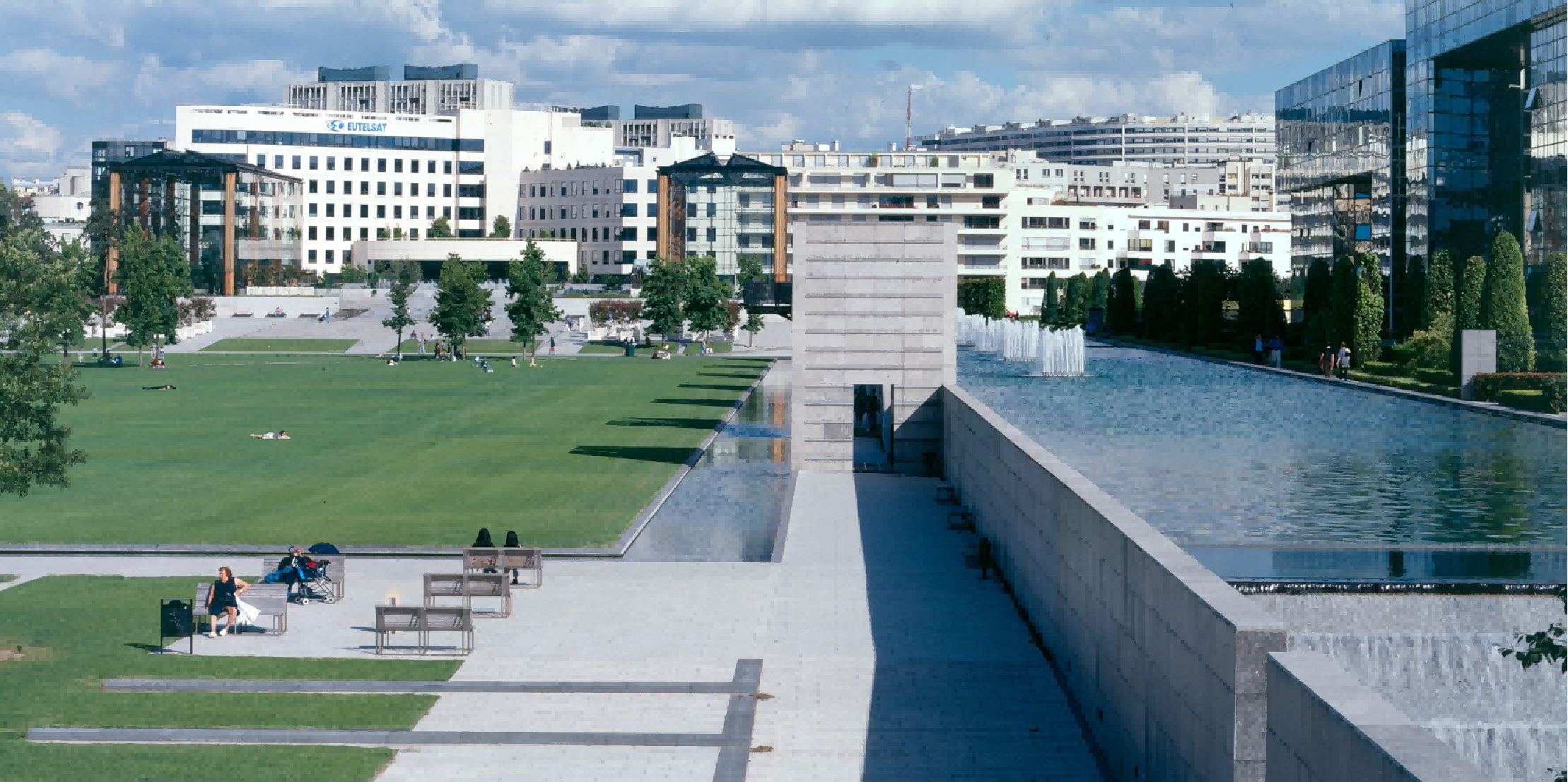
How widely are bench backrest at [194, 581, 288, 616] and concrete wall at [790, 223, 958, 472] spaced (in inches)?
835

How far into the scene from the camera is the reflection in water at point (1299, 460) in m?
30.0

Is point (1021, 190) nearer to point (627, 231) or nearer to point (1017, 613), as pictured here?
point (627, 231)

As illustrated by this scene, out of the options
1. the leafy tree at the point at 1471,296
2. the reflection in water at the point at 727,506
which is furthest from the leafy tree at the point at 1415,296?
the reflection in water at the point at 727,506

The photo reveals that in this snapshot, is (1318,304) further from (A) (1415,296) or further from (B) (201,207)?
(B) (201,207)

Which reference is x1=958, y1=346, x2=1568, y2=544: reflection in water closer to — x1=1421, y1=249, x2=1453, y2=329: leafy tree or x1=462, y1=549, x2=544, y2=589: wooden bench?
x1=462, y1=549, x2=544, y2=589: wooden bench

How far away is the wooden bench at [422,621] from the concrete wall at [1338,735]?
12088mm

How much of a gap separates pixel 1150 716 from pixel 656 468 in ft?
96.2

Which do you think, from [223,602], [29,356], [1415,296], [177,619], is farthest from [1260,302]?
[29,356]

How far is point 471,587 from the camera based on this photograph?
23547mm

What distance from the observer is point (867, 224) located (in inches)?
1683

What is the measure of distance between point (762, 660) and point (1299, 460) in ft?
75.1

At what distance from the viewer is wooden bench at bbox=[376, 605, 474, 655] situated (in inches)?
840

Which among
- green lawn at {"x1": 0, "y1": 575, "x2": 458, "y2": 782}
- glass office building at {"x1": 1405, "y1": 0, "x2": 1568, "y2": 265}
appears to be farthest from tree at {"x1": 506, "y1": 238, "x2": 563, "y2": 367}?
green lawn at {"x1": 0, "y1": 575, "x2": 458, "y2": 782}

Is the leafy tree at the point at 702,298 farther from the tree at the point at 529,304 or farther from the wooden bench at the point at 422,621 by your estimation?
the wooden bench at the point at 422,621
